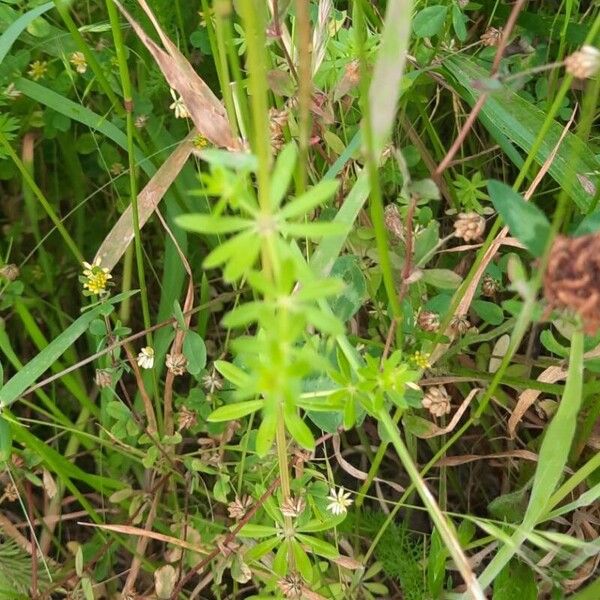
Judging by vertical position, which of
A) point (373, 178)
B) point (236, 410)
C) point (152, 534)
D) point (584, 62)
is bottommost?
point (152, 534)

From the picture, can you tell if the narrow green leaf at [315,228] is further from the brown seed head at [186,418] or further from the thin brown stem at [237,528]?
the brown seed head at [186,418]

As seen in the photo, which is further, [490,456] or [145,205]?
[145,205]

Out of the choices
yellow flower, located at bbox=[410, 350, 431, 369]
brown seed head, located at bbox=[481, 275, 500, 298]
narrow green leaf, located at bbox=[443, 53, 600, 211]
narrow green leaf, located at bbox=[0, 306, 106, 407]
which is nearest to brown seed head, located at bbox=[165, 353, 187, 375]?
narrow green leaf, located at bbox=[0, 306, 106, 407]

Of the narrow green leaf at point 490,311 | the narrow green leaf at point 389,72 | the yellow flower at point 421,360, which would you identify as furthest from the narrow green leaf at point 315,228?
the narrow green leaf at point 490,311

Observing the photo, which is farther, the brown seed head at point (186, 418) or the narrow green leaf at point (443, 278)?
the brown seed head at point (186, 418)

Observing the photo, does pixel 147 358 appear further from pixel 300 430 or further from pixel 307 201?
pixel 307 201

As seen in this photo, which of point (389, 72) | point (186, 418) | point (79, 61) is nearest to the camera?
point (389, 72)

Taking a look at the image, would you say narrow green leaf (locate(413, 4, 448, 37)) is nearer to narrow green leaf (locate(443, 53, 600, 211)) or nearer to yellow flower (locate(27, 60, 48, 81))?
narrow green leaf (locate(443, 53, 600, 211))

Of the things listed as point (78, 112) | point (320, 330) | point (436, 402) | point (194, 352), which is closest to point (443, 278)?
point (436, 402)
